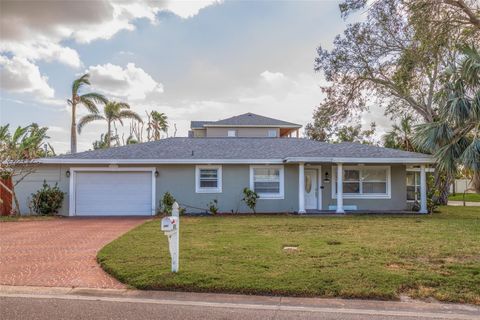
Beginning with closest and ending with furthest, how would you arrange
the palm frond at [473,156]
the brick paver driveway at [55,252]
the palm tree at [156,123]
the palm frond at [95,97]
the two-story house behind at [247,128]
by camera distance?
the brick paver driveway at [55,252] < the palm frond at [473,156] < the palm frond at [95,97] < the two-story house behind at [247,128] < the palm tree at [156,123]

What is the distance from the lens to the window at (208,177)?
1738 cm

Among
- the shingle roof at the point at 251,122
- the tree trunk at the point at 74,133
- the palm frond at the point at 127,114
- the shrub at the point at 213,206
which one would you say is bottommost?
the shrub at the point at 213,206

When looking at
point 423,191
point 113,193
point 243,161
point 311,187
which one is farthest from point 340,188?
point 113,193

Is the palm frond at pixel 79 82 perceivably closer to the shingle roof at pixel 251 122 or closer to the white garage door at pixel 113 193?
the shingle roof at pixel 251 122

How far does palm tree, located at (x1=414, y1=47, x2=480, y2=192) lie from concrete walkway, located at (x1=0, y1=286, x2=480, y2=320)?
1031cm

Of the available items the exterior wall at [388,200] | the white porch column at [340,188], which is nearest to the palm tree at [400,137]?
the exterior wall at [388,200]

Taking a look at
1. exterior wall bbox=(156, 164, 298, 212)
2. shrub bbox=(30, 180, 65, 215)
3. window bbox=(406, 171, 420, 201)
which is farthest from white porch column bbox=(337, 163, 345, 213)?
shrub bbox=(30, 180, 65, 215)

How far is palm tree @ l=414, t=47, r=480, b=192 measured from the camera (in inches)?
530

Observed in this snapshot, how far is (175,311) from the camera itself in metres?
5.00

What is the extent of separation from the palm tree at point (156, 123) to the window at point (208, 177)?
34653 millimetres

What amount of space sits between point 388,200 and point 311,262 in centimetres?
1219

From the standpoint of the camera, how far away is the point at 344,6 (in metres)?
14.0

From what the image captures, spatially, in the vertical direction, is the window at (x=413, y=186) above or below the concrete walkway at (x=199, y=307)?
above

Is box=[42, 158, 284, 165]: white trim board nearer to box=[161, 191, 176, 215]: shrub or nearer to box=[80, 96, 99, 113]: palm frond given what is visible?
box=[161, 191, 176, 215]: shrub
